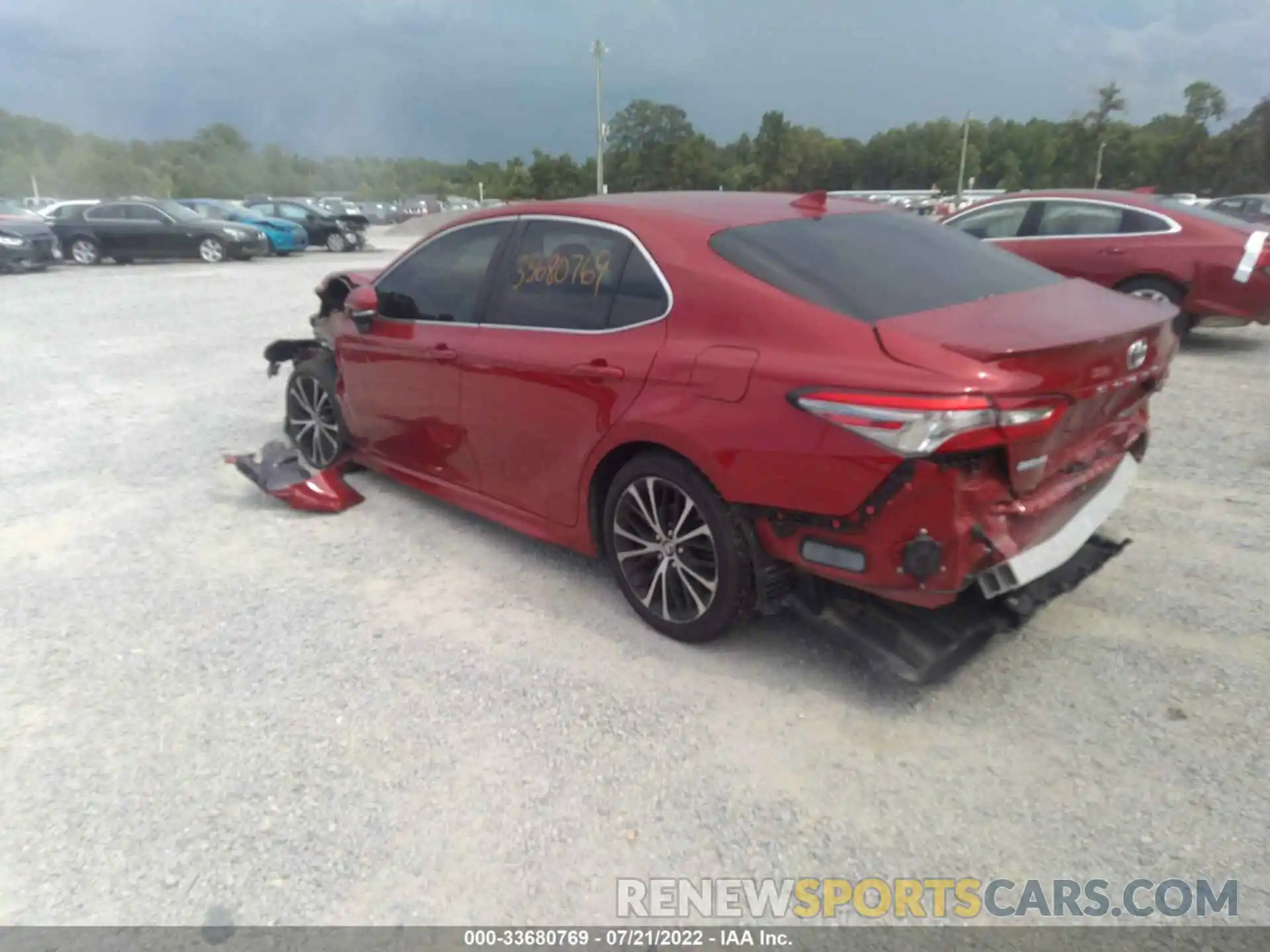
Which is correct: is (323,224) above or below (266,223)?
below

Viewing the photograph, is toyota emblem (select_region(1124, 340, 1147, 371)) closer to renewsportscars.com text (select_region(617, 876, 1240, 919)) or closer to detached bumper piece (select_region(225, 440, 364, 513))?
renewsportscars.com text (select_region(617, 876, 1240, 919))

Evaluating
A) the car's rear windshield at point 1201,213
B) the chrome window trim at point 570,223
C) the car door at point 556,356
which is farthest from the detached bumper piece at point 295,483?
the car's rear windshield at point 1201,213

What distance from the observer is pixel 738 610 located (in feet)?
10.8

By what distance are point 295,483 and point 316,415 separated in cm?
68

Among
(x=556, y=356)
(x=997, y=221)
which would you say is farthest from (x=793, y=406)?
(x=997, y=221)

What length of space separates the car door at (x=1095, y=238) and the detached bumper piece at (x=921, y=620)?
641cm

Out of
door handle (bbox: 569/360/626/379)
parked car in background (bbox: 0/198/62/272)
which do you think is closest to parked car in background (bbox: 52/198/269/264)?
parked car in background (bbox: 0/198/62/272)

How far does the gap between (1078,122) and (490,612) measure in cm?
8089

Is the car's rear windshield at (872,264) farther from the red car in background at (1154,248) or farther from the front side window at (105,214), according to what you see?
the front side window at (105,214)

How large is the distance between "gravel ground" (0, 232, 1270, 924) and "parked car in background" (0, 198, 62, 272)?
1671cm

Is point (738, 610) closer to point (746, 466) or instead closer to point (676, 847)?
point (746, 466)

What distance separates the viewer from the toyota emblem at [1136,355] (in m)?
3.14

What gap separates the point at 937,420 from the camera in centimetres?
266

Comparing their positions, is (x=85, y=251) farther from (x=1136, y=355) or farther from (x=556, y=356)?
(x=1136, y=355)
